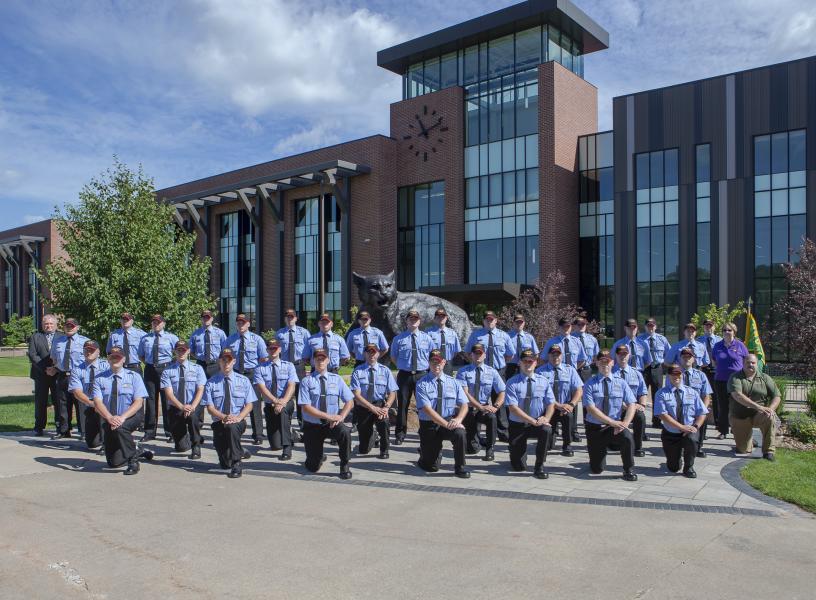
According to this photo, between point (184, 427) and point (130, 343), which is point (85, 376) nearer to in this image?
point (130, 343)

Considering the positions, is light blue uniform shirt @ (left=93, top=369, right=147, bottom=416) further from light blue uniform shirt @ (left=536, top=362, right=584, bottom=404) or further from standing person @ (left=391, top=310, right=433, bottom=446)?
light blue uniform shirt @ (left=536, top=362, right=584, bottom=404)

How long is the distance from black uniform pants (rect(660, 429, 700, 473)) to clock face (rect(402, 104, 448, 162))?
107 feet

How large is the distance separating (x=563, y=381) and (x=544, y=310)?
20259mm

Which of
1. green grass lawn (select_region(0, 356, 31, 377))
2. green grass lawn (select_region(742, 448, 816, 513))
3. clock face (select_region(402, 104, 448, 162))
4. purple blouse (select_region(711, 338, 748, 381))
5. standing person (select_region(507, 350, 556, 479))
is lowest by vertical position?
green grass lawn (select_region(0, 356, 31, 377))

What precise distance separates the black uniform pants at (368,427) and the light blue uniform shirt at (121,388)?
312 cm

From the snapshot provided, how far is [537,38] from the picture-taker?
123ft

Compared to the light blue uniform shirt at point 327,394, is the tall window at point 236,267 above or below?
above

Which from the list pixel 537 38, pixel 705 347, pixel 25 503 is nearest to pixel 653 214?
pixel 537 38

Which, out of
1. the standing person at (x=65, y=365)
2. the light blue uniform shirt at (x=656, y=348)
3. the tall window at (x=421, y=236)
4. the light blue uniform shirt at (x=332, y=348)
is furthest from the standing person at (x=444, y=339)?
the tall window at (x=421, y=236)

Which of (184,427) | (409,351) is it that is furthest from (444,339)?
(184,427)

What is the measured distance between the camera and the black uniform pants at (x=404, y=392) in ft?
37.7

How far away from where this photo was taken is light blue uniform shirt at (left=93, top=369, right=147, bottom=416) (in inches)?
388

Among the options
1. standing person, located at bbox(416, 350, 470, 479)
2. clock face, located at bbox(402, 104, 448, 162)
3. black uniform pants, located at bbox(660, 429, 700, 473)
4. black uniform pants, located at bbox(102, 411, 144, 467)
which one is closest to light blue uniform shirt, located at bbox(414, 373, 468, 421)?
standing person, located at bbox(416, 350, 470, 479)

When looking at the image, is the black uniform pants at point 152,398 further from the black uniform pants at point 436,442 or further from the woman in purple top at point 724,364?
the woman in purple top at point 724,364
